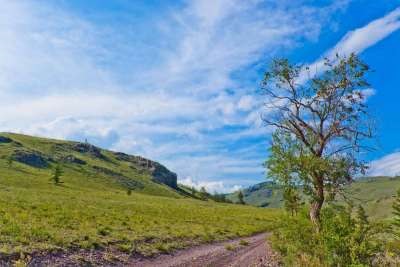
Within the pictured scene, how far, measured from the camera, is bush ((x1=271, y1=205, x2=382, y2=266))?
17.3m

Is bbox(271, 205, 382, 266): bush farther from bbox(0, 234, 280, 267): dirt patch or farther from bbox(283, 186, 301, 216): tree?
bbox(0, 234, 280, 267): dirt patch

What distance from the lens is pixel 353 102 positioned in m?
28.2

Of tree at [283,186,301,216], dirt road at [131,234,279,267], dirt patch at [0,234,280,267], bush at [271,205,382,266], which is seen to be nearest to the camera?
bush at [271,205,382,266]

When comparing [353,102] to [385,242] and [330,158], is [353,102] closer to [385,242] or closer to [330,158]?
[330,158]

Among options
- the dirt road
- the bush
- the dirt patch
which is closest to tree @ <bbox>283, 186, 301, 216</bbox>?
the bush

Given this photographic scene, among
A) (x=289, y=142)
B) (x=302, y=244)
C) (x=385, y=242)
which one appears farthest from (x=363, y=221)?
(x=289, y=142)

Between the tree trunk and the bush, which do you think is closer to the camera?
the bush

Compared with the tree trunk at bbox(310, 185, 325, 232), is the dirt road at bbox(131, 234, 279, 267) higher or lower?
lower

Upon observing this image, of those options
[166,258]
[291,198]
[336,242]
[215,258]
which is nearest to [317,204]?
[291,198]

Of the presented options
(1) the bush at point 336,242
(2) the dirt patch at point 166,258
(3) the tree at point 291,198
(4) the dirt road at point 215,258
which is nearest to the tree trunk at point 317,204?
(3) the tree at point 291,198

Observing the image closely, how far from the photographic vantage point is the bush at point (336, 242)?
56.7 feet

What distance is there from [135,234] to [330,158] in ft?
57.0

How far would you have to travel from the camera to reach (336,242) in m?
17.7

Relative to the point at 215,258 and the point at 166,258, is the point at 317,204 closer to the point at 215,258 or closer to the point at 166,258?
the point at 215,258
